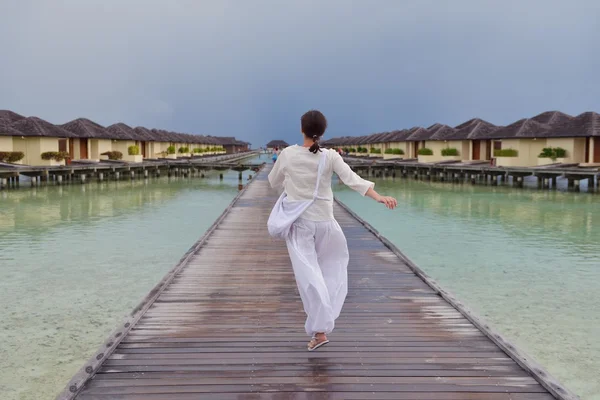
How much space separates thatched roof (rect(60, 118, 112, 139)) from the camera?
120 ft

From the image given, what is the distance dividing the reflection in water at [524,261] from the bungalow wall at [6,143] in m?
20.3

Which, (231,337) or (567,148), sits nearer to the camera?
(231,337)

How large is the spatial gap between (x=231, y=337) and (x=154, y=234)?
431 inches

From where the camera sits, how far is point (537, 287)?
30.2ft

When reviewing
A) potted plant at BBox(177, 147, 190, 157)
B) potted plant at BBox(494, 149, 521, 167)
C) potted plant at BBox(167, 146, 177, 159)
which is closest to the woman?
potted plant at BBox(494, 149, 521, 167)

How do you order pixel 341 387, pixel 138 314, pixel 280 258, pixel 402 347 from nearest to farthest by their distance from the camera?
pixel 341 387 < pixel 402 347 < pixel 138 314 < pixel 280 258

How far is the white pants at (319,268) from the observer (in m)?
3.74

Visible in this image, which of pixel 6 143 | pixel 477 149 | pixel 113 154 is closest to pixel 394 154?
pixel 477 149

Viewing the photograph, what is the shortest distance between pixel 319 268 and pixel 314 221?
0.35 m

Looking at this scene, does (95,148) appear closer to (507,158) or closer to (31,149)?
(31,149)

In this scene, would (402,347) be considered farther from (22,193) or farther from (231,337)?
(22,193)

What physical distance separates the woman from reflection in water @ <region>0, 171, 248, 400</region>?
303 cm

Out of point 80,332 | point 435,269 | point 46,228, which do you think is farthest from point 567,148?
point 80,332

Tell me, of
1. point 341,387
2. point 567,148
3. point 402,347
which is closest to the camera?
point 341,387
